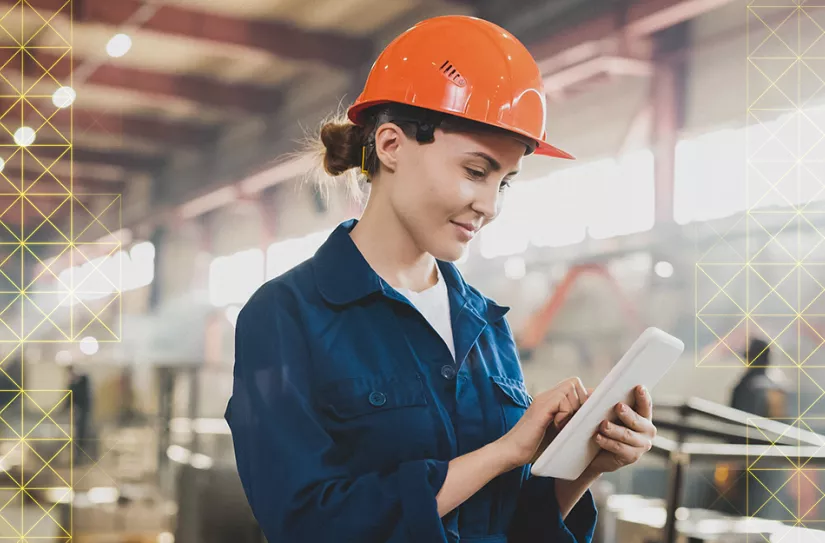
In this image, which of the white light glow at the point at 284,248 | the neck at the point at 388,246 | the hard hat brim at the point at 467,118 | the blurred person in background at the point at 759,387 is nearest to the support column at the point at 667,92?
the blurred person in background at the point at 759,387

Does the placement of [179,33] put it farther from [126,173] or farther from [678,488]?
[678,488]

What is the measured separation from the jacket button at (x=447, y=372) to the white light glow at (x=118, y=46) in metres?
1.72

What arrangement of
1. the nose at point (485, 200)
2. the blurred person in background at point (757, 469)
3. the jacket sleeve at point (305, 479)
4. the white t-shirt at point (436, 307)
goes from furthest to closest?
the blurred person in background at point (757, 469)
the white t-shirt at point (436, 307)
the nose at point (485, 200)
the jacket sleeve at point (305, 479)

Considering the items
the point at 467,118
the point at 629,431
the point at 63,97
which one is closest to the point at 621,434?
the point at 629,431

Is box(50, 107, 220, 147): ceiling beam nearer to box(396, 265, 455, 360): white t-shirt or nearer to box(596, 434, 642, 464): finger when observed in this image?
box(396, 265, 455, 360): white t-shirt

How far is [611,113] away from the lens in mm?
2359

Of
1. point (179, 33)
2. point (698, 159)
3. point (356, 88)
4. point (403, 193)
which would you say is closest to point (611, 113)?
point (698, 159)

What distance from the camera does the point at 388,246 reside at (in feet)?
3.74

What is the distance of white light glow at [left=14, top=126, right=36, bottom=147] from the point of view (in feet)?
7.57

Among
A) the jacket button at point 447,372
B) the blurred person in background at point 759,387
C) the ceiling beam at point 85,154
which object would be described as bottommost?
the jacket button at point 447,372

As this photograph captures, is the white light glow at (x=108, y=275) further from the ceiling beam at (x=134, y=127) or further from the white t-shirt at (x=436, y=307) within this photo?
the white t-shirt at (x=436, y=307)

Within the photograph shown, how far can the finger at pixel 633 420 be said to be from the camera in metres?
1.00

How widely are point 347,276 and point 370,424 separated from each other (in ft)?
0.69
